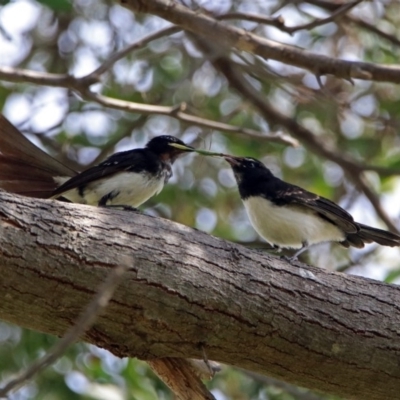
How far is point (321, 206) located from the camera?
5348 millimetres

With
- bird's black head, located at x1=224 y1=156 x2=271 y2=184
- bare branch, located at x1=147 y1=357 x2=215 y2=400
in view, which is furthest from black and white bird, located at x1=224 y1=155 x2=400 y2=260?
bare branch, located at x1=147 y1=357 x2=215 y2=400

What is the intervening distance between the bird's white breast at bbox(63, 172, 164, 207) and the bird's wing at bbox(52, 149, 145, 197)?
0.05 metres

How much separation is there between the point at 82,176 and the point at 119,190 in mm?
264

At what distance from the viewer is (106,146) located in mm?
7203

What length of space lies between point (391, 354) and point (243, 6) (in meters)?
4.77

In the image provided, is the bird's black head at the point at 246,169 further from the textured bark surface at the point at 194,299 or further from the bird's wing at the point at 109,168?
the textured bark surface at the point at 194,299

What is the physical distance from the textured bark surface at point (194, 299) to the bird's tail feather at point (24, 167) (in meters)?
1.47

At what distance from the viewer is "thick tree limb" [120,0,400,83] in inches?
206

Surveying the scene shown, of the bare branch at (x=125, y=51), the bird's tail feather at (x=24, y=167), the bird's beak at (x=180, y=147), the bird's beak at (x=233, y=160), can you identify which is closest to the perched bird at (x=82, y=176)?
the bird's tail feather at (x=24, y=167)

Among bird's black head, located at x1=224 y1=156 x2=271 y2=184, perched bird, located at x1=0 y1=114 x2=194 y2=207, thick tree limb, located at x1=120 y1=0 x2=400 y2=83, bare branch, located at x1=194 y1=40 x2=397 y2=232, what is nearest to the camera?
perched bird, located at x1=0 y1=114 x2=194 y2=207

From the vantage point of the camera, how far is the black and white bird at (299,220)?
17.4ft

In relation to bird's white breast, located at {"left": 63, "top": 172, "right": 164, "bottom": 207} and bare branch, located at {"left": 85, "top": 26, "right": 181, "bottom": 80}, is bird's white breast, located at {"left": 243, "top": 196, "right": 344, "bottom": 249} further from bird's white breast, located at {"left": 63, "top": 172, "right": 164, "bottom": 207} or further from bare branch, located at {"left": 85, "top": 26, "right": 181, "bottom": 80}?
bare branch, located at {"left": 85, "top": 26, "right": 181, "bottom": 80}

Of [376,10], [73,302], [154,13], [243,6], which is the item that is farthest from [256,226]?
[376,10]

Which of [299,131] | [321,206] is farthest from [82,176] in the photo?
[299,131]
